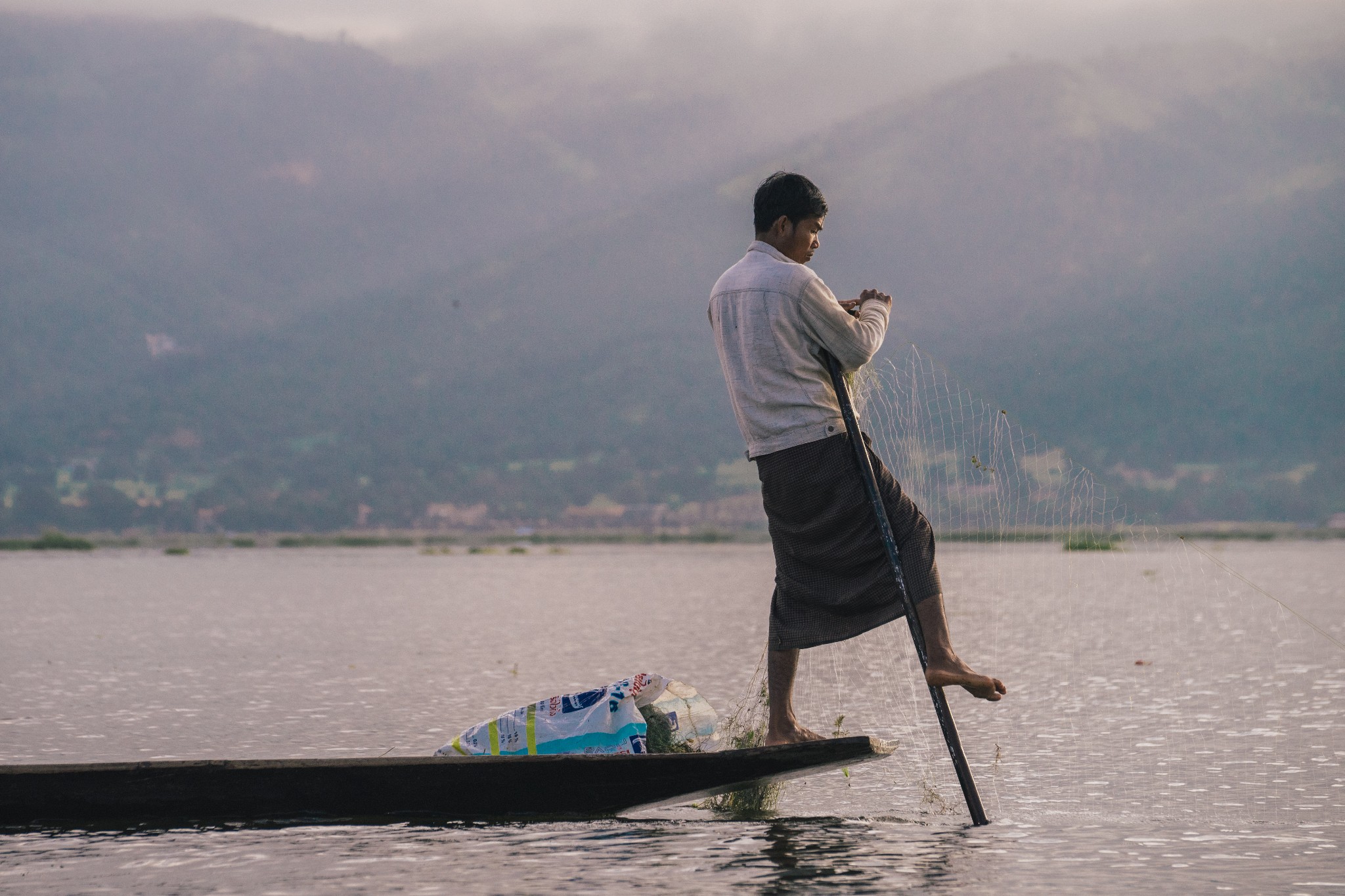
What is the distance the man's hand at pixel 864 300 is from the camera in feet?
22.5

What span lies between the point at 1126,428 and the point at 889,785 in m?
173

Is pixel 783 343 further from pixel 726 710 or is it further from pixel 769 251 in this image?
pixel 726 710

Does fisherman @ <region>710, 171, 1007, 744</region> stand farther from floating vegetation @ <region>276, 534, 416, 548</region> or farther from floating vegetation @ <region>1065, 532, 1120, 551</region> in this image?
floating vegetation @ <region>276, 534, 416, 548</region>

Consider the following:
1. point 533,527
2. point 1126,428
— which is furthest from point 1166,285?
point 533,527

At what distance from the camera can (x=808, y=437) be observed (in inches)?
259

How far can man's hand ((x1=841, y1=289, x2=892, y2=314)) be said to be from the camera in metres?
6.86

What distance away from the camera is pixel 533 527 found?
172 metres

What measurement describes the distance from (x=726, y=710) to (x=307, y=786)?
16.4 ft

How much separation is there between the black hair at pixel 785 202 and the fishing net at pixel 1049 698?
0.93 meters

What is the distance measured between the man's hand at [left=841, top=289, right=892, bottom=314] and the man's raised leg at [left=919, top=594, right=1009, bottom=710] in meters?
1.28

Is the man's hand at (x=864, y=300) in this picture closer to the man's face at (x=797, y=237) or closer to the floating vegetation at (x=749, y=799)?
the man's face at (x=797, y=237)

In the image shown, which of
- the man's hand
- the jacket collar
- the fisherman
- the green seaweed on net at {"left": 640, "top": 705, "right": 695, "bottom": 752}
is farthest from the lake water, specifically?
the jacket collar

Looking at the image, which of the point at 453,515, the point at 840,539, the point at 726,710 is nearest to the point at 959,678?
the point at 840,539

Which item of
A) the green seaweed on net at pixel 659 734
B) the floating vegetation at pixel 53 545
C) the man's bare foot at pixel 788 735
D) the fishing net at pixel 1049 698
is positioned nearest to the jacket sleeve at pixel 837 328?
the fishing net at pixel 1049 698
